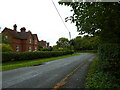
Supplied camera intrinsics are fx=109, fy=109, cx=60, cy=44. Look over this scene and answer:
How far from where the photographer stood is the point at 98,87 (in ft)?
15.7

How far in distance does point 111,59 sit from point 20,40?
3430 centimetres

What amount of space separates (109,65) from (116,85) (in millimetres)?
2267

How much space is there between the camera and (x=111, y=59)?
6.84 m

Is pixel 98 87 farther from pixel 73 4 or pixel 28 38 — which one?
pixel 28 38

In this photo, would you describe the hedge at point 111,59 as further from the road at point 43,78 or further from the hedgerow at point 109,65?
the road at point 43,78

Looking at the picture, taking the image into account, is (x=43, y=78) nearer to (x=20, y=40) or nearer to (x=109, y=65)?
(x=109, y=65)

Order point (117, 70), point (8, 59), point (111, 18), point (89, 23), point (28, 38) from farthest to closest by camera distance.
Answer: point (28, 38), point (8, 59), point (89, 23), point (117, 70), point (111, 18)

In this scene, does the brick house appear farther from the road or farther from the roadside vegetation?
the roadside vegetation

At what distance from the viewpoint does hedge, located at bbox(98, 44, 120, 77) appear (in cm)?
647

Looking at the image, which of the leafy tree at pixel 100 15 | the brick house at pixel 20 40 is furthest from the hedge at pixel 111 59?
the brick house at pixel 20 40

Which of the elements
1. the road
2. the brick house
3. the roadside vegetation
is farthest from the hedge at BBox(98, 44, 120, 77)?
the brick house

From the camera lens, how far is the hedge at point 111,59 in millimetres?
6469

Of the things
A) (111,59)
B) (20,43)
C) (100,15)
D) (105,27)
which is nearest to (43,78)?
(111,59)

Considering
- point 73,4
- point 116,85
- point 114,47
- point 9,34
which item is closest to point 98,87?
point 116,85
